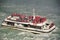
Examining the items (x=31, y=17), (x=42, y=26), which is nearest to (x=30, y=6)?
(x=31, y=17)

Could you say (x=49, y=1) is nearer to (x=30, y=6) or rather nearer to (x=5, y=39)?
(x=30, y=6)

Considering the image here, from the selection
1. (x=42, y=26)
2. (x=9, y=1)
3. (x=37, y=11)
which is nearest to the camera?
(x=42, y=26)

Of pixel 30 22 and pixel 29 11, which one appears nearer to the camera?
pixel 30 22
